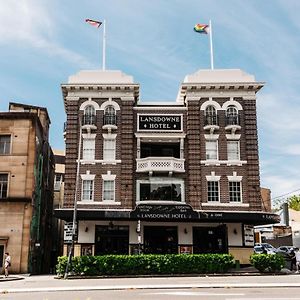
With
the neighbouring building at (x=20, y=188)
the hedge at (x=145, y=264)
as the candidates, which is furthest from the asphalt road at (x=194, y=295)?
the neighbouring building at (x=20, y=188)

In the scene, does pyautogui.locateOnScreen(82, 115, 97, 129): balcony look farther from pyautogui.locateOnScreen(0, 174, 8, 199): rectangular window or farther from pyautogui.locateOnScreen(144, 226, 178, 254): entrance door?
pyautogui.locateOnScreen(144, 226, 178, 254): entrance door

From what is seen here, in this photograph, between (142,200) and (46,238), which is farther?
(46,238)

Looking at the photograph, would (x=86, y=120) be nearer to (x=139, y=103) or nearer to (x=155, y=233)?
(x=139, y=103)

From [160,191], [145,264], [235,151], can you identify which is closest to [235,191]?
[235,151]

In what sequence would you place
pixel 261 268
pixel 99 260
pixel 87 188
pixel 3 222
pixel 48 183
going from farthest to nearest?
pixel 48 183 → pixel 87 188 → pixel 3 222 → pixel 261 268 → pixel 99 260

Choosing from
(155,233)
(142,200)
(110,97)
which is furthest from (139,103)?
(155,233)

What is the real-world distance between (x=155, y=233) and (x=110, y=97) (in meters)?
12.0

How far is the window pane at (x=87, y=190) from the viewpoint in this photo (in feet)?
122

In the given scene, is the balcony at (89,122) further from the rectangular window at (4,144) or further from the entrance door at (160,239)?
the entrance door at (160,239)

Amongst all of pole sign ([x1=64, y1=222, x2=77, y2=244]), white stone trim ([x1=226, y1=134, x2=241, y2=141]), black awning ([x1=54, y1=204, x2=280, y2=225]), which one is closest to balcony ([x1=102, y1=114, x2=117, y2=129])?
black awning ([x1=54, y1=204, x2=280, y2=225])

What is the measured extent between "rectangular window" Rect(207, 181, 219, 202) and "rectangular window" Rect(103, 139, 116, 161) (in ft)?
26.9

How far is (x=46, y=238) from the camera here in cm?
4731

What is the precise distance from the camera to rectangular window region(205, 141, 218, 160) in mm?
38250

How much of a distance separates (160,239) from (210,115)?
11.1 meters
